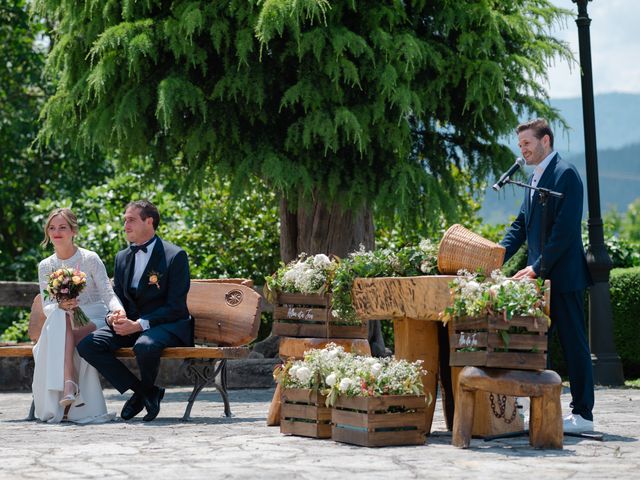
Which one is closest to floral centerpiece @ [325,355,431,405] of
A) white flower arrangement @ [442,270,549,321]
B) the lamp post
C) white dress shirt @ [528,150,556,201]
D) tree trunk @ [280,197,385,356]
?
white flower arrangement @ [442,270,549,321]

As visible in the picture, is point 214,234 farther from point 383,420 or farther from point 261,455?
point 261,455

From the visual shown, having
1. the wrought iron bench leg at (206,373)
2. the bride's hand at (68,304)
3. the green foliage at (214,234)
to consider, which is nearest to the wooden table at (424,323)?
the wrought iron bench leg at (206,373)

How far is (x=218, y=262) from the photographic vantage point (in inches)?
591

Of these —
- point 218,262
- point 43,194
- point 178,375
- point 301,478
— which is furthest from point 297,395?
point 43,194

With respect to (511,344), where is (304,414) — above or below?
below

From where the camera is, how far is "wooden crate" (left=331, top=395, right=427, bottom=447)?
22.1 feet

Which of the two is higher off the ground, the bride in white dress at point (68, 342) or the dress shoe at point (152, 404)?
the bride in white dress at point (68, 342)

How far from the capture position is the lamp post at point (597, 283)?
12.0 m

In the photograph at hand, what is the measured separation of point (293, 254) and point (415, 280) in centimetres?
560

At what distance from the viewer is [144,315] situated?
895 centimetres

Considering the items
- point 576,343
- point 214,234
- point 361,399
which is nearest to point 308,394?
point 361,399

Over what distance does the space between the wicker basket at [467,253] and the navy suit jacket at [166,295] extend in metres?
2.53

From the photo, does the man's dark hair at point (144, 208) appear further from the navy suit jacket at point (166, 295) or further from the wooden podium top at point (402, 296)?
the wooden podium top at point (402, 296)

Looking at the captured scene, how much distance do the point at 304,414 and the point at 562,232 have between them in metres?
2.03
